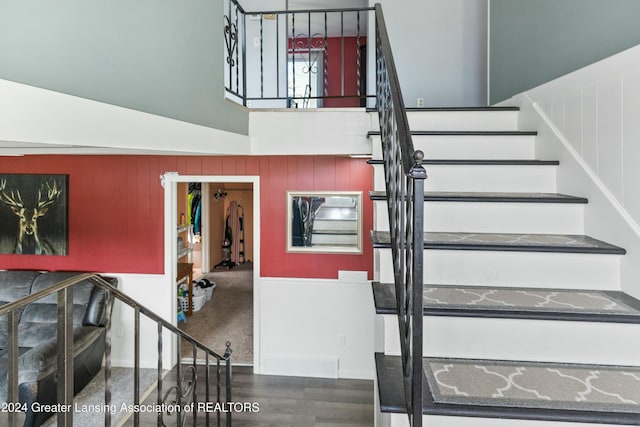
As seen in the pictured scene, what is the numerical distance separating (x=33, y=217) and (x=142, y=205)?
134cm

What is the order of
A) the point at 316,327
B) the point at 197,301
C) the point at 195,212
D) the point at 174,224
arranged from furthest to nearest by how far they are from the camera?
the point at 195,212 → the point at 197,301 → the point at 174,224 → the point at 316,327

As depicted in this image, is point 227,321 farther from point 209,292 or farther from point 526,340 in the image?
point 526,340

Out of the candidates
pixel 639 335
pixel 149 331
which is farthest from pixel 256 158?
pixel 639 335

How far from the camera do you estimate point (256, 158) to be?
4.12m

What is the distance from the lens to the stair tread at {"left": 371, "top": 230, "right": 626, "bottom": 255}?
1.50 meters

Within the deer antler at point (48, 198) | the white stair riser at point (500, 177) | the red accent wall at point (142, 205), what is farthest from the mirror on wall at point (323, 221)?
the deer antler at point (48, 198)

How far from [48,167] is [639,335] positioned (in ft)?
17.7

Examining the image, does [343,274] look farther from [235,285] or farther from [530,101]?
[235,285]

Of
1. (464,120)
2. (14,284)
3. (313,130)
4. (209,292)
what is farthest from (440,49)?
(14,284)

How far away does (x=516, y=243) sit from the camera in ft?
5.13

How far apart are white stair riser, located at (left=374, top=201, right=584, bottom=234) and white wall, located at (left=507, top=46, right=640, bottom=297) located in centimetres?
9

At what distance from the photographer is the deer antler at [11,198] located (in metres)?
4.27

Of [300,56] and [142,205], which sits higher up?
[300,56]

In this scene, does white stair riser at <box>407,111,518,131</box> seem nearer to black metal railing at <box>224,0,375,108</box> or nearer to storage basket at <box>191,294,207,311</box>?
black metal railing at <box>224,0,375,108</box>
